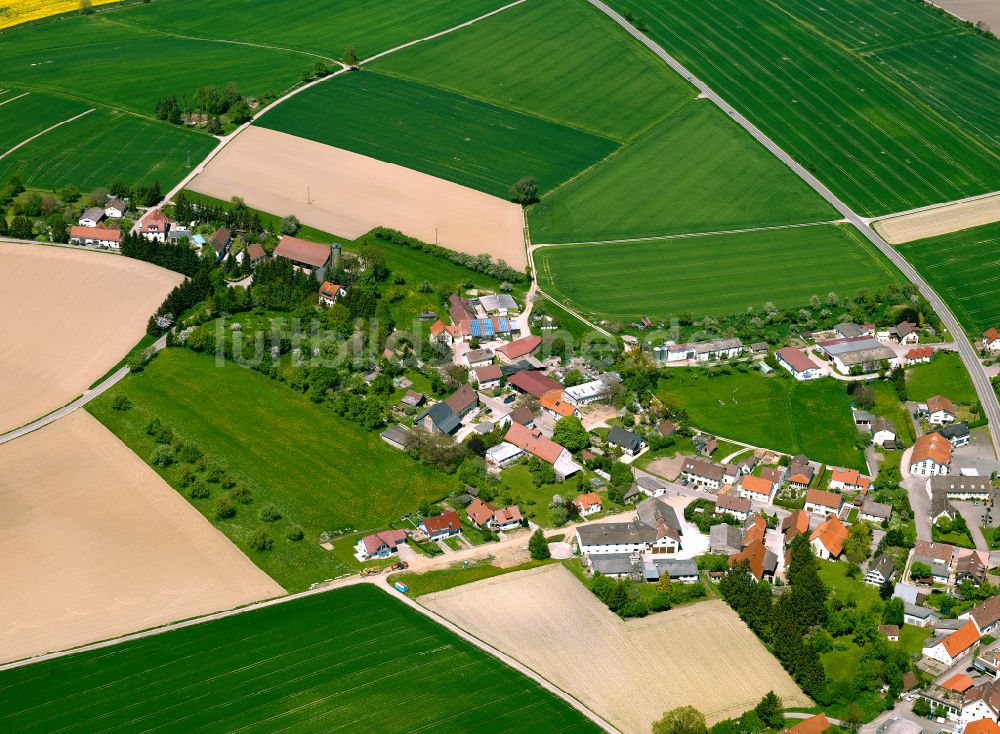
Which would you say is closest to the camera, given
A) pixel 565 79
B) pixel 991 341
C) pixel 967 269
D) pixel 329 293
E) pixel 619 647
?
pixel 619 647

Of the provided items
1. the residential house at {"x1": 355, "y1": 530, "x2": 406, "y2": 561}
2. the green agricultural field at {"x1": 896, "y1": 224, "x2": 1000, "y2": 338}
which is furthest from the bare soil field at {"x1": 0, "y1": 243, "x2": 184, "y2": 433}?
the green agricultural field at {"x1": 896, "y1": 224, "x2": 1000, "y2": 338}

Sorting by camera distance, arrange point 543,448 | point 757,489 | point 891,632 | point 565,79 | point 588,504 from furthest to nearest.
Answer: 1. point 565,79
2. point 543,448
3. point 757,489
4. point 588,504
5. point 891,632

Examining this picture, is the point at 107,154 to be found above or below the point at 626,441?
above

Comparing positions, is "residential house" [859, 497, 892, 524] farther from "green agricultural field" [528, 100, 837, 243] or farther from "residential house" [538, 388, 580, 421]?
"green agricultural field" [528, 100, 837, 243]

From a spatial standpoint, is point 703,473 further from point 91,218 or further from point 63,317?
point 91,218

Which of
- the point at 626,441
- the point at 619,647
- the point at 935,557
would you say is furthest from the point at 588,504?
the point at 935,557

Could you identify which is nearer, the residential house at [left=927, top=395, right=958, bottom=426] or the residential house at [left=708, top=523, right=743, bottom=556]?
the residential house at [left=708, top=523, right=743, bottom=556]
